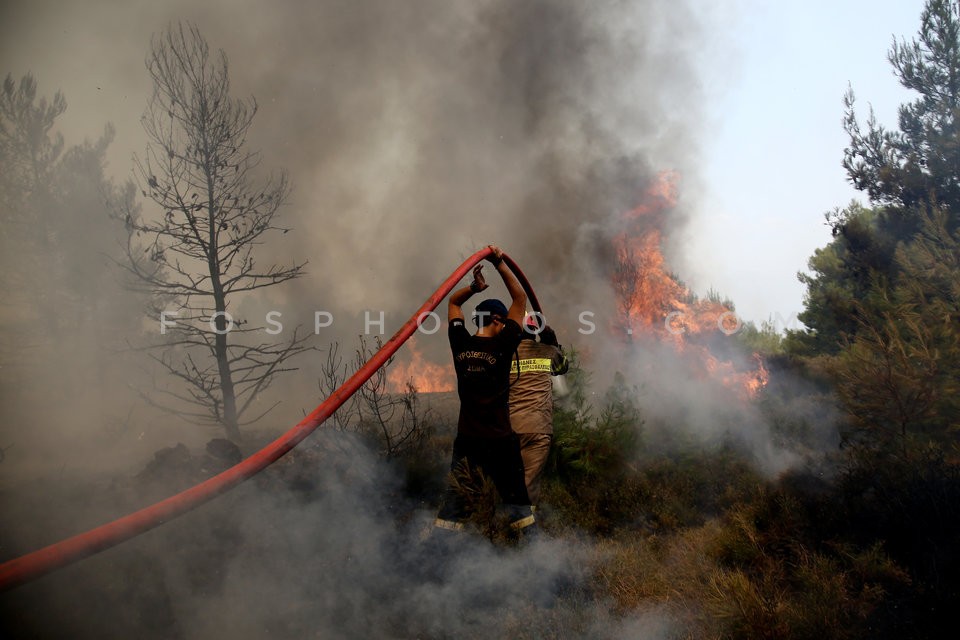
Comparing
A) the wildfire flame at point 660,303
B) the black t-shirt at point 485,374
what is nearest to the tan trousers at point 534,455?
the black t-shirt at point 485,374

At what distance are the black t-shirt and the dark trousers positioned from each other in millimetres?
108

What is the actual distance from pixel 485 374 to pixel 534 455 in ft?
4.56

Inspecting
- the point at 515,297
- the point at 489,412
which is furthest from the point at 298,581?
the point at 515,297

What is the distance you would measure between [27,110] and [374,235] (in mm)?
8988

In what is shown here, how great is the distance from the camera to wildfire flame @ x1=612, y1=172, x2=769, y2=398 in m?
12.7

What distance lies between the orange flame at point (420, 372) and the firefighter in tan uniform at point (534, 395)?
9556 mm

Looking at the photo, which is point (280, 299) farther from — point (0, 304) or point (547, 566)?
point (547, 566)

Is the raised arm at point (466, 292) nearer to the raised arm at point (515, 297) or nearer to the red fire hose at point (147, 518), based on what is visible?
the raised arm at point (515, 297)

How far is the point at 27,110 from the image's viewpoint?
523 inches

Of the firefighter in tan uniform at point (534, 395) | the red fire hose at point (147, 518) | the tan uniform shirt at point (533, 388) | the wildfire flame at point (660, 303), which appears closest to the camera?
the red fire hose at point (147, 518)

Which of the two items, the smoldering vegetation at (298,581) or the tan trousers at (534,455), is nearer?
the smoldering vegetation at (298,581)

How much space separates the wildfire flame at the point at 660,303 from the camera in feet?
41.8

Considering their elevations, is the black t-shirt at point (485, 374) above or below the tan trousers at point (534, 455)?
above

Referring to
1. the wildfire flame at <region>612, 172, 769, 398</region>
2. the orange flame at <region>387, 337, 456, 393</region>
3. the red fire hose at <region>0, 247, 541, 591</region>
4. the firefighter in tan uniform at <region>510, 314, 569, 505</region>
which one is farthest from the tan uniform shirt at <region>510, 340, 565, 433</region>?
the orange flame at <region>387, 337, 456, 393</region>
